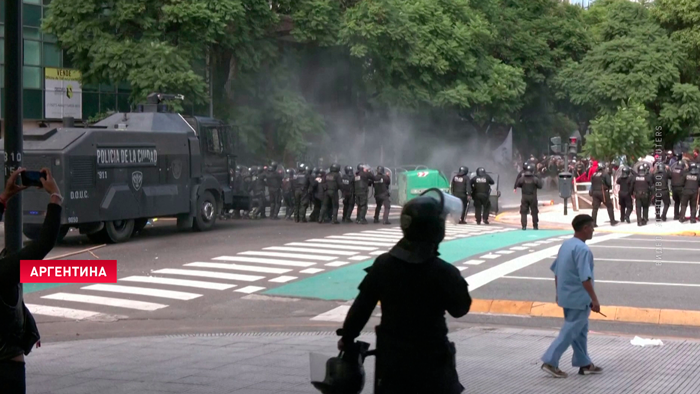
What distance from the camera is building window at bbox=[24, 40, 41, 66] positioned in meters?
39.9

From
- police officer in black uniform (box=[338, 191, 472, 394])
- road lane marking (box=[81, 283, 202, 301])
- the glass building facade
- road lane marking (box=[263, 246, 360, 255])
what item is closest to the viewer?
police officer in black uniform (box=[338, 191, 472, 394])

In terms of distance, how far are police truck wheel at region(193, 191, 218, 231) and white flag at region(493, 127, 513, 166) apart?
30.0 m

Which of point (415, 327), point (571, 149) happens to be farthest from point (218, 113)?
point (415, 327)

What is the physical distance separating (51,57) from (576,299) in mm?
36143

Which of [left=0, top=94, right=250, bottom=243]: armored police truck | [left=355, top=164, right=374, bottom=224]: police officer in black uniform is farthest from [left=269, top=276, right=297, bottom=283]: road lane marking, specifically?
[left=355, top=164, right=374, bottom=224]: police officer in black uniform

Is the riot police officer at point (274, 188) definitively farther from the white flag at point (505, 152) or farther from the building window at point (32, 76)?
the white flag at point (505, 152)

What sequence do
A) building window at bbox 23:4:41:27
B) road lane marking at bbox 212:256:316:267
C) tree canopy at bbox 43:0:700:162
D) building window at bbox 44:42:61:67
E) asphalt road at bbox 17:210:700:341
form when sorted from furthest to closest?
building window at bbox 44:42:61:67 < building window at bbox 23:4:41:27 < tree canopy at bbox 43:0:700:162 < road lane marking at bbox 212:256:316:267 < asphalt road at bbox 17:210:700:341

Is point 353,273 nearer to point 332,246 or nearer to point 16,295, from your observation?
point 332,246

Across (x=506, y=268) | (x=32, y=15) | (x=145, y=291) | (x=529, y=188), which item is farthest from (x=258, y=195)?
(x=32, y=15)

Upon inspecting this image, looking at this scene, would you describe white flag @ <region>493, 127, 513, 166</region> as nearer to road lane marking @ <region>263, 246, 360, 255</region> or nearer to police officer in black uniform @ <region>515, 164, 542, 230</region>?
police officer in black uniform @ <region>515, 164, 542, 230</region>

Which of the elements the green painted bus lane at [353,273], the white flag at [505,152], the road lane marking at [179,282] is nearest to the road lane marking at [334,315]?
the green painted bus lane at [353,273]

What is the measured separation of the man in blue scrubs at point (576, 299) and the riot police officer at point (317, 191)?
1813 cm

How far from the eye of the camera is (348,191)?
88.1ft
